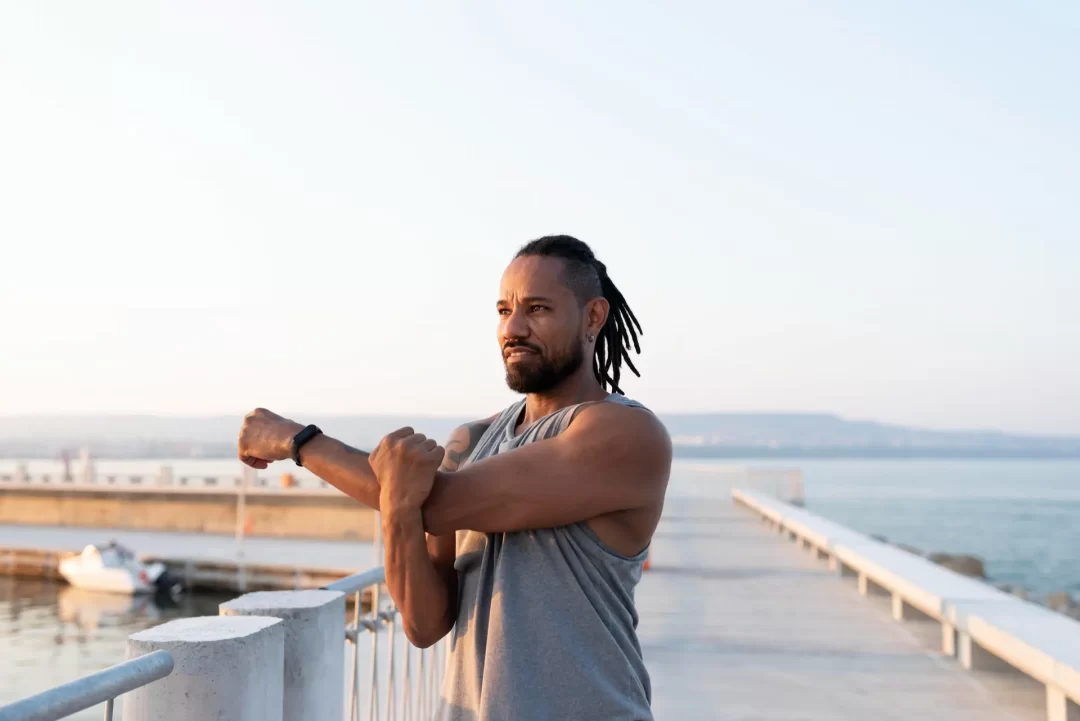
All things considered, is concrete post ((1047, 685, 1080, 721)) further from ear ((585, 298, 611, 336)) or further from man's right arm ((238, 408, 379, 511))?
man's right arm ((238, 408, 379, 511))

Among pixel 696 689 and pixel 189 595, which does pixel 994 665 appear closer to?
pixel 696 689

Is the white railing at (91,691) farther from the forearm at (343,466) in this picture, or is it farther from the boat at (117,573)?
the boat at (117,573)

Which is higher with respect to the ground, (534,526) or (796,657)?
(534,526)

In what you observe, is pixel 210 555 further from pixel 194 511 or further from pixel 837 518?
pixel 837 518

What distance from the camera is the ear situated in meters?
1.99

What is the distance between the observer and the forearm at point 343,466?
5.92 ft

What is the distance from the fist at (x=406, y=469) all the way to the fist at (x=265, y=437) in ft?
0.96

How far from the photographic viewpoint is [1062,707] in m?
5.04

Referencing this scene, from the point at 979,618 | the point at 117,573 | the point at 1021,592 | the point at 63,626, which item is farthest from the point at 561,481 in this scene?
the point at 117,573

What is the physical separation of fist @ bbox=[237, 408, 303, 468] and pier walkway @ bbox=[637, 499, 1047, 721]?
4.39 m

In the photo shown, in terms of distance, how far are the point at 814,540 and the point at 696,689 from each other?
6.47 m

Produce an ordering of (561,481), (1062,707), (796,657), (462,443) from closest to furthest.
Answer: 1. (561,481)
2. (462,443)
3. (1062,707)
4. (796,657)

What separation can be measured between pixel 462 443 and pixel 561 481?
0.58 m

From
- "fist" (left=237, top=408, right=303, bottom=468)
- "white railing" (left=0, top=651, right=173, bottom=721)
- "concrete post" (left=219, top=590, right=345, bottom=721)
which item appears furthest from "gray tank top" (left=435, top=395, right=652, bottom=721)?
"concrete post" (left=219, top=590, right=345, bottom=721)
